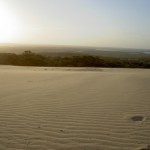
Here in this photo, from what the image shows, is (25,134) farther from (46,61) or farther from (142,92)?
(46,61)

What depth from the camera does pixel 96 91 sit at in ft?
26.1

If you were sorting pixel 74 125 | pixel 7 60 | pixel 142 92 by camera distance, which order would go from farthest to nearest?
pixel 7 60, pixel 142 92, pixel 74 125

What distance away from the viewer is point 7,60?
84.8ft

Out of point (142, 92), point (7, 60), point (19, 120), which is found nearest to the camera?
point (19, 120)

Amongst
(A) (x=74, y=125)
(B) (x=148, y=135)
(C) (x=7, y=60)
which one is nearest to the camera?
(B) (x=148, y=135)

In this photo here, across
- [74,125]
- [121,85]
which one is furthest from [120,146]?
[121,85]

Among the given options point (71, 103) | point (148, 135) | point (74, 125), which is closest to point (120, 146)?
point (148, 135)

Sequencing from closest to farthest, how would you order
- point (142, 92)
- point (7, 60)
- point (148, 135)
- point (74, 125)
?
point (148, 135)
point (74, 125)
point (142, 92)
point (7, 60)

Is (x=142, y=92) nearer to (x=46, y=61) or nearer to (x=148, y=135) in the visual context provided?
(x=148, y=135)

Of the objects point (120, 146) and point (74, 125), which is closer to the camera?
point (120, 146)

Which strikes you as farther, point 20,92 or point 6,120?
point 20,92

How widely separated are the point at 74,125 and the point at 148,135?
125 centimetres

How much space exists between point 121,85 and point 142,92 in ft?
4.81

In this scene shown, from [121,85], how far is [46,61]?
1818 centimetres
